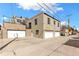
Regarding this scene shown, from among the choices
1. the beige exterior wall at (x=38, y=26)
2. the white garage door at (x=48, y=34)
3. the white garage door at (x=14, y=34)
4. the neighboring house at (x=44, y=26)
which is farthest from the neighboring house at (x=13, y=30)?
the white garage door at (x=48, y=34)

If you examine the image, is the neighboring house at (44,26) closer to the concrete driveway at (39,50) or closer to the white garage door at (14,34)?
the white garage door at (14,34)

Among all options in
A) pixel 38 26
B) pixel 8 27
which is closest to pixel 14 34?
pixel 8 27

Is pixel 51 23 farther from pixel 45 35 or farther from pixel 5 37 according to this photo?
pixel 5 37

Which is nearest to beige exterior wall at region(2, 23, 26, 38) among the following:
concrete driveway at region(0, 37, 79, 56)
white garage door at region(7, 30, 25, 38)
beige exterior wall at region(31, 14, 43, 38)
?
white garage door at region(7, 30, 25, 38)

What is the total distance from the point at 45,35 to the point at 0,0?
1034 cm

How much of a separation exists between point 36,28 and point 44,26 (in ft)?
4.75

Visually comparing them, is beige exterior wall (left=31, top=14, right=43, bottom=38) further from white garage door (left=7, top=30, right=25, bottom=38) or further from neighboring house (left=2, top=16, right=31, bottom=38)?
white garage door (left=7, top=30, right=25, bottom=38)

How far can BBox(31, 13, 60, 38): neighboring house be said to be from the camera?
20.1 metres

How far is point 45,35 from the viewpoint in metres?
21.2

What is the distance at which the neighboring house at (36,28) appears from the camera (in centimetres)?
1981

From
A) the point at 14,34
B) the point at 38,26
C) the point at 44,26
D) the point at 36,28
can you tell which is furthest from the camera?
the point at 36,28

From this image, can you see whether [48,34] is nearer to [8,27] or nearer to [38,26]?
[38,26]

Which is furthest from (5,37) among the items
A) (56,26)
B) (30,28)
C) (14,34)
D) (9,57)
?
(9,57)

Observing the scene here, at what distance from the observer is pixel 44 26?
20672 mm
